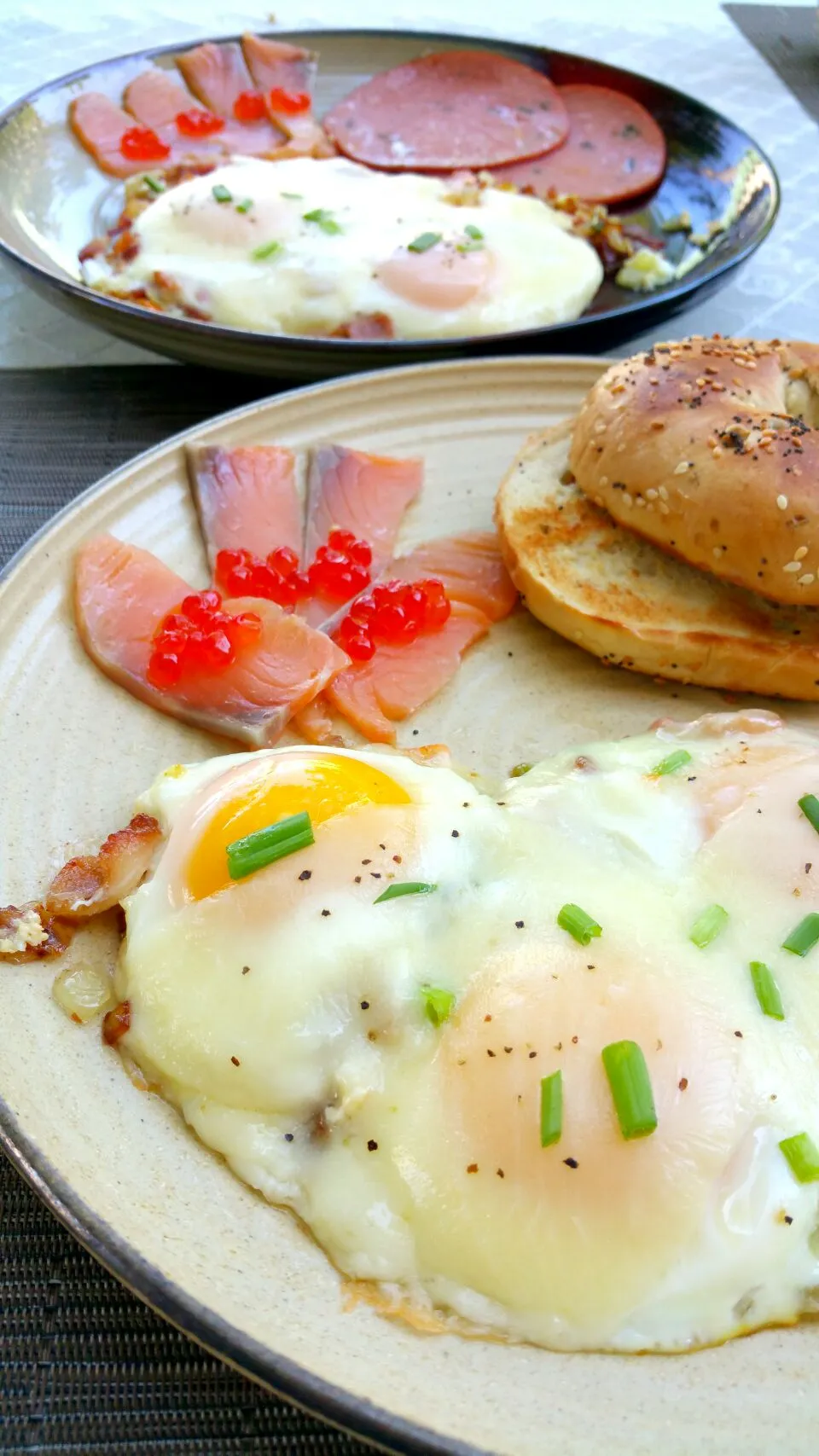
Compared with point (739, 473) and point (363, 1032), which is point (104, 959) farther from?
point (739, 473)

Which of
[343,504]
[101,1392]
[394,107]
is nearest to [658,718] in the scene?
[343,504]

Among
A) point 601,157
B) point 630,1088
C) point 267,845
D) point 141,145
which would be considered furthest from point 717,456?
point 141,145

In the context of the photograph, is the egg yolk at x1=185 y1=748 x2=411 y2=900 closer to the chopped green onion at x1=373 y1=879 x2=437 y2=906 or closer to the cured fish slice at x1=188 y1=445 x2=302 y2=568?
the chopped green onion at x1=373 y1=879 x2=437 y2=906

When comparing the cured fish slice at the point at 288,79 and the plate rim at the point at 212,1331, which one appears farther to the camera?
the cured fish slice at the point at 288,79

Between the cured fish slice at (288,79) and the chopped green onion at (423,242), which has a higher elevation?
the cured fish slice at (288,79)

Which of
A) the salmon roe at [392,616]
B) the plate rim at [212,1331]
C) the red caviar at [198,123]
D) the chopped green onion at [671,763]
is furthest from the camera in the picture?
the red caviar at [198,123]

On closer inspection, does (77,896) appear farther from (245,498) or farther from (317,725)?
(245,498)

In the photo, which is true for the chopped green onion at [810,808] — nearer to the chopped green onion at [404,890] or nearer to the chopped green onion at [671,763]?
the chopped green onion at [671,763]

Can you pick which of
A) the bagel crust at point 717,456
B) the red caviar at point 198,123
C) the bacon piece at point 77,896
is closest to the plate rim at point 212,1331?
the bacon piece at point 77,896
